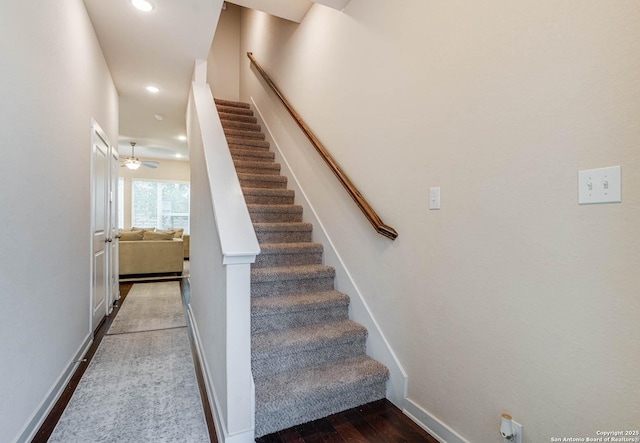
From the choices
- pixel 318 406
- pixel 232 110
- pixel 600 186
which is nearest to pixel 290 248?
pixel 318 406

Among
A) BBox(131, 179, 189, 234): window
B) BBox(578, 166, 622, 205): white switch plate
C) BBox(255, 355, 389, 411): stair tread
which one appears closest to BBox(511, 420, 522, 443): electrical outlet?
BBox(255, 355, 389, 411): stair tread

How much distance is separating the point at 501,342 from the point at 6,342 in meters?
2.07

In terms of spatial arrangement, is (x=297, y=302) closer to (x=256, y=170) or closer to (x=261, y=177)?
(x=261, y=177)

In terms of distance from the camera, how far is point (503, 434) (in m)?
1.24

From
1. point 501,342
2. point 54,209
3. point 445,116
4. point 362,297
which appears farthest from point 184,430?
point 445,116

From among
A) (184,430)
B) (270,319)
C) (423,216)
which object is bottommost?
(184,430)

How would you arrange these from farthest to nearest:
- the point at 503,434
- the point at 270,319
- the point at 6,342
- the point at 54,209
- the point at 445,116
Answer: the point at 270,319, the point at 54,209, the point at 445,116, the point at 6,342, the point at 503,434

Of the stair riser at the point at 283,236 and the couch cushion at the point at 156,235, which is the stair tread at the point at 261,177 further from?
the couch cushion at the point at 156,235

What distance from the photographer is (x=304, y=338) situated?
1921 mm

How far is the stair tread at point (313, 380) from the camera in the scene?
Answer: 5.25 ft

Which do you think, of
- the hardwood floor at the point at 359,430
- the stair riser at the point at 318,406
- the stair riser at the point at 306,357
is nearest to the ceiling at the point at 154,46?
the stair riser at the point at 306,357

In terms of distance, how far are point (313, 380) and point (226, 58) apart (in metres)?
5.90

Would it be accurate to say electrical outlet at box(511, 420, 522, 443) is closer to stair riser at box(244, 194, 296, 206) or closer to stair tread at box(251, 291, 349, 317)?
stair tread at box(251, 291, 349, 317)

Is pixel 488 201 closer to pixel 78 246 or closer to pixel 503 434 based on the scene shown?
pixel 503 434
